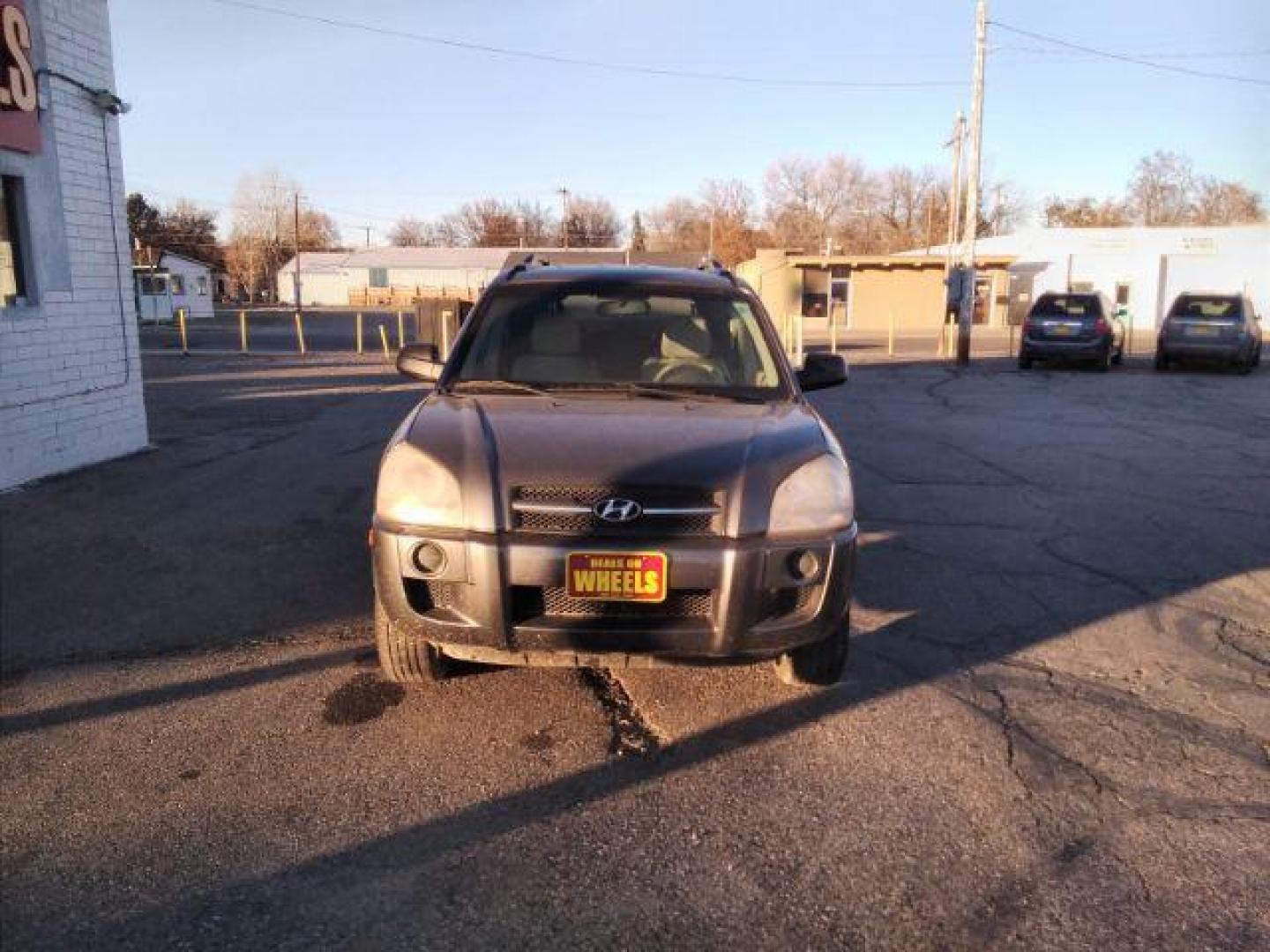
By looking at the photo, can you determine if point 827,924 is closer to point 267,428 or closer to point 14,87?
point 14,87

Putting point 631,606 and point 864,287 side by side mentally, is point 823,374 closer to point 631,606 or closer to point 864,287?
point 631,606

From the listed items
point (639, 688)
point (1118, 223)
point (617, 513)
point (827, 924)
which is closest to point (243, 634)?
point (639, 688)

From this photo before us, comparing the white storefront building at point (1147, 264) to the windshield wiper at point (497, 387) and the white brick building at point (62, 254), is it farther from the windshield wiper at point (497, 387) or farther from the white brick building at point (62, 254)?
the windshield wiper at point (497, 387)

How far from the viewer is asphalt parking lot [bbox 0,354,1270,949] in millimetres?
2627

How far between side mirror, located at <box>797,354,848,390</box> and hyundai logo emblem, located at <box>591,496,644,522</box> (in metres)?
1.79

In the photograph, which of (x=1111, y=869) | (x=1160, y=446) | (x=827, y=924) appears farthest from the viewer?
(x=1160, y=446)

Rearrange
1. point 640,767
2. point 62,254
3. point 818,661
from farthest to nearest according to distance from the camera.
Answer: point 62,254
point 818,661
point 640,767

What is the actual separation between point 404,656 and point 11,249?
21.9 feet

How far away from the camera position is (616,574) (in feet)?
10.8

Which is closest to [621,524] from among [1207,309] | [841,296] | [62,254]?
[62,254]

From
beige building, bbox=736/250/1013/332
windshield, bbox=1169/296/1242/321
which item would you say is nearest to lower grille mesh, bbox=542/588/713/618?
windshield, bbox=1169/296/1242/321

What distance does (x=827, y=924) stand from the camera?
2.58 meters

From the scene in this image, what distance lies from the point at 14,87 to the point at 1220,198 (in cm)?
8113

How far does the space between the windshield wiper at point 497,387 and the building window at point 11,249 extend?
5816 mm
